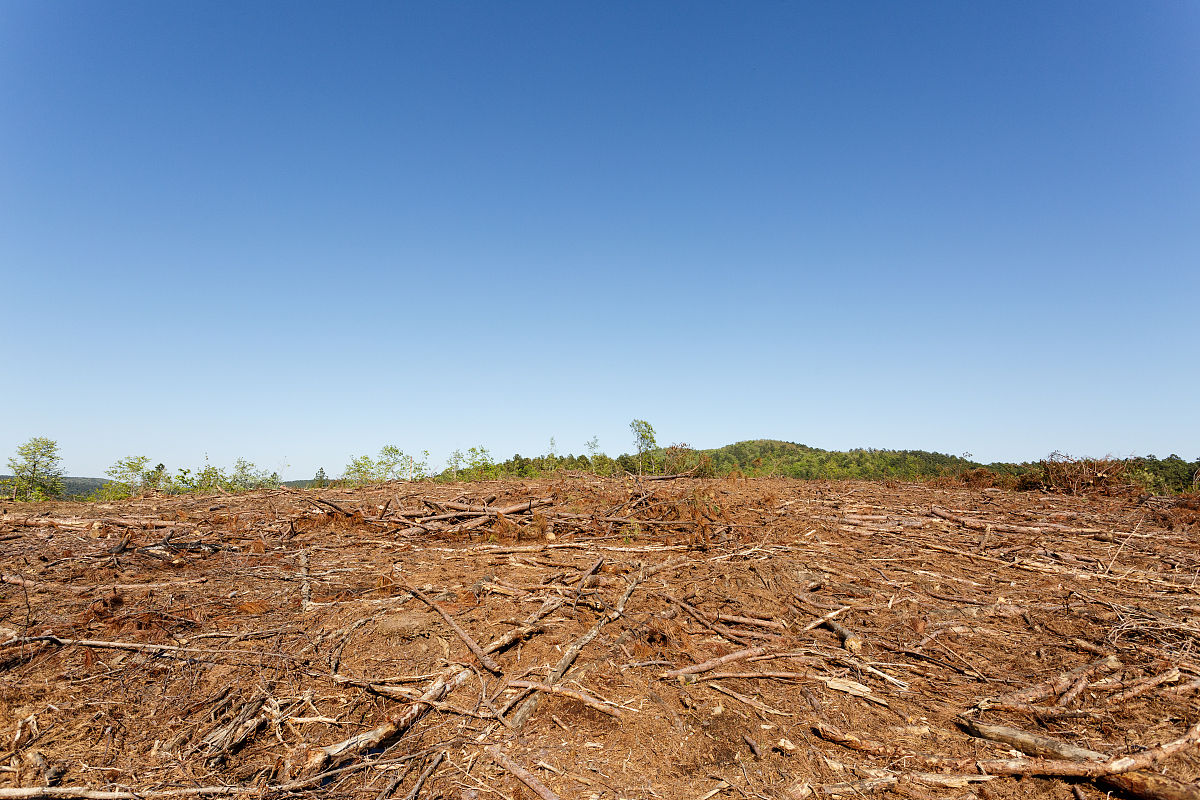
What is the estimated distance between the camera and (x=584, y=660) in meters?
4.85

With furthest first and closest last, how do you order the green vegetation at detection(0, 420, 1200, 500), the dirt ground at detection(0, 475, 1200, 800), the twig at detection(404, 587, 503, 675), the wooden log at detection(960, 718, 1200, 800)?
the green vegetation at detection(0, 420, 1200, 500) → the twig at detection(404, 587, 503, 675) → the dirt ground at detection(0, 475, 1200, 800) → the wooden log at detection(960, 718, 1200, 800)

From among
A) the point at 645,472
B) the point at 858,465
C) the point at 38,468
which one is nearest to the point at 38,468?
the point at 38,468

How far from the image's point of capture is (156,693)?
13.7 feet

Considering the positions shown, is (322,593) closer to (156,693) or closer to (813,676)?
(156,693)

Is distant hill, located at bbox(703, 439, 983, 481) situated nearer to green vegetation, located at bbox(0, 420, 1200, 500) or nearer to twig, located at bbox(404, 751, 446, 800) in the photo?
green vegetation, located at bbox(0, 420, 1200, 500)

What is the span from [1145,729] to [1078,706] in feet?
1.35

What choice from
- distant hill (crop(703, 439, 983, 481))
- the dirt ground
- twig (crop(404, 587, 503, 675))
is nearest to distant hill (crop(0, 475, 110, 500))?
the dirt ground

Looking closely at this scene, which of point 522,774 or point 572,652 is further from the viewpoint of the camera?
point 572,652

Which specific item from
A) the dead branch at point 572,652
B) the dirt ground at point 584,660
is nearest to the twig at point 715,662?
the dirt ground at point 584,660

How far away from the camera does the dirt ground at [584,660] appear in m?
3.45

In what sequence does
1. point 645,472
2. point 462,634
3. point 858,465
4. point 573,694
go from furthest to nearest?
1. point 858,465
2. point 645,472
3. point 462,634
4. point 573,694

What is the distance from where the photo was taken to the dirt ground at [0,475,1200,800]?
3.45 meters

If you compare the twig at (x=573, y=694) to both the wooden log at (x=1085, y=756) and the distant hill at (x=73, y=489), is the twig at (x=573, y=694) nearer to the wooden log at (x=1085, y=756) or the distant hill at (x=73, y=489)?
the wooden log at (x=1085, y=756)

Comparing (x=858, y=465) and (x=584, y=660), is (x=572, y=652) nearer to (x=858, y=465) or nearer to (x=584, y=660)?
(x=584, y=660)
